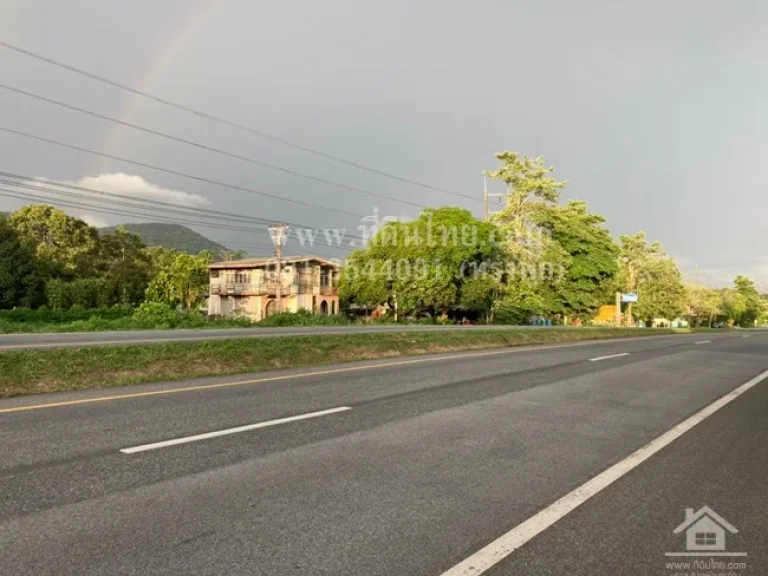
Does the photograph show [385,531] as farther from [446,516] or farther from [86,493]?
[86,493]

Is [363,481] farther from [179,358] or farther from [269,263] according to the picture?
[269,263]

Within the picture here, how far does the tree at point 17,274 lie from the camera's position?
50250mm

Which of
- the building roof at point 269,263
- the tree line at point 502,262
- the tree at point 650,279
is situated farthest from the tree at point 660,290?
the building roof at point 269,263

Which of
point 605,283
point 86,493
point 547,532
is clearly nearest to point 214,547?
point 86,493

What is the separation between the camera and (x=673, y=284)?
7569 cm

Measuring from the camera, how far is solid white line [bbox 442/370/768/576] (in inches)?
132

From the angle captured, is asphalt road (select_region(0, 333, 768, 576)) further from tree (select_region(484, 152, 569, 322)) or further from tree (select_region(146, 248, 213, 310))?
tree (select_region(146, 248, 213, 310))

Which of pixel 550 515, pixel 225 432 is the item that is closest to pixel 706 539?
pixel 550 515

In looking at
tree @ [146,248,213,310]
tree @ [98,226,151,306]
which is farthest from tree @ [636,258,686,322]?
tree @ [98,226,151,306]

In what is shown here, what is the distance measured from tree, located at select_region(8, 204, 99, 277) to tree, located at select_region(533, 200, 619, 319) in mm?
48403

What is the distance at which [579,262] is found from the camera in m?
60.2

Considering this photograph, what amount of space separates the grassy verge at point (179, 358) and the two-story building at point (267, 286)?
45316mm

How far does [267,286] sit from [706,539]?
63873 mm

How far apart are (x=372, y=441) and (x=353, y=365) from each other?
27.5 ft
